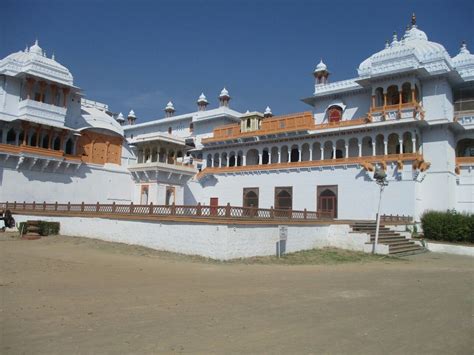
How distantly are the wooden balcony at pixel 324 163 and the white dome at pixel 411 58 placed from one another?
6.76 metres

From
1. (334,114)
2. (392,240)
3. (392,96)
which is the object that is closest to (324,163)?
(334,114)

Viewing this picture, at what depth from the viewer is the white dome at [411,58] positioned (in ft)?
100

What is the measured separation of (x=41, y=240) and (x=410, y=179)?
24.8 metres

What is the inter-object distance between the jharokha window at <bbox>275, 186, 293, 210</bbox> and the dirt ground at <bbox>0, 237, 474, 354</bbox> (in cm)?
2208

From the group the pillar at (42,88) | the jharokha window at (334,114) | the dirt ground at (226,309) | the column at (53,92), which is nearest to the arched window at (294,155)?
the jharokha window at (334,114)

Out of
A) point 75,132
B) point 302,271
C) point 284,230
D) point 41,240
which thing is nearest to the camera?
point 302,271

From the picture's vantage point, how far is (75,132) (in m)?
36.9

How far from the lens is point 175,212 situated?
1795 centimetres

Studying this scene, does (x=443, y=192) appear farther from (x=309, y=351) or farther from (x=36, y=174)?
(x=36, y=174)

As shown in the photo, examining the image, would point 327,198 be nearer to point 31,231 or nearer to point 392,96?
point 392,96

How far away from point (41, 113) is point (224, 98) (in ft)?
71.1

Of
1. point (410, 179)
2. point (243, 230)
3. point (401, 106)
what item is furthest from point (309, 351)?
point (401, 106)

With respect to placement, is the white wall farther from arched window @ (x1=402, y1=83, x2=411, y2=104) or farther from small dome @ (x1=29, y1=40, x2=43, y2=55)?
small dome @ (x1=29, y1=40, x2=43, y2=55)

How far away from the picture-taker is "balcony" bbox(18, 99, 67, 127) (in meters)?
33.6
